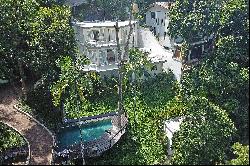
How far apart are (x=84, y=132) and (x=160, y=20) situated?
73.7 ft

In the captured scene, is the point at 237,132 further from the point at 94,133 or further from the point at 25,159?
the point at 25,159

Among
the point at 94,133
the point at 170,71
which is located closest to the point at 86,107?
the point at 94,133

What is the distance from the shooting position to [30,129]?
129ft

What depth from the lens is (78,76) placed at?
38281 millimetres

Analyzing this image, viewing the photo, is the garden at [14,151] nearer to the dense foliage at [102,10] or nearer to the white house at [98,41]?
the white house at [98,41]

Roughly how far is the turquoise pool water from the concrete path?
10.8m

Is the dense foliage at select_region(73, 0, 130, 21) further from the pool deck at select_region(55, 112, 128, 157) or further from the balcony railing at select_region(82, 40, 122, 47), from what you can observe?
the pool deck at select_region(55, 112, 128, 157)

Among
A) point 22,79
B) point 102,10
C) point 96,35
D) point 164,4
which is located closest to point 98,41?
point 96,35

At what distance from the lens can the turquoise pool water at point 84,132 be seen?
41.7 m

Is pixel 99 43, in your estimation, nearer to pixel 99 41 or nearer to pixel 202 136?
pixel 99 41

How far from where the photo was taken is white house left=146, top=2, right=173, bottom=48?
5788 centimetres

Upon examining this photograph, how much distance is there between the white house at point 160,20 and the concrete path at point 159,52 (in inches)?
195

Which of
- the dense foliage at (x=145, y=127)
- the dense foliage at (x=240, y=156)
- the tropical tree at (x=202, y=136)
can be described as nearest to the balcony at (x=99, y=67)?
the dense foliage at (x=145, y=127)

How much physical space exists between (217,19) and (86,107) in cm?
1724
